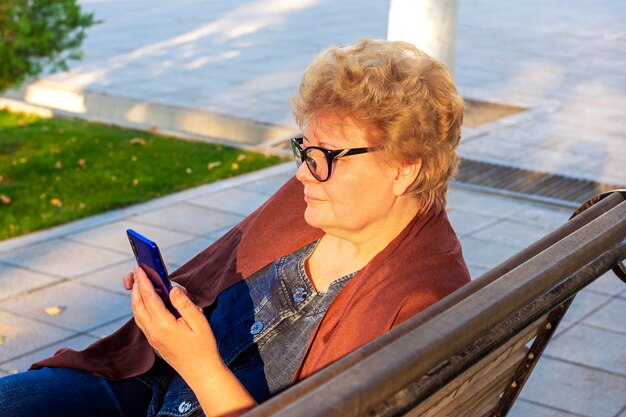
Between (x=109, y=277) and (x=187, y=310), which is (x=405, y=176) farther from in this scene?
(x=109, y=277)

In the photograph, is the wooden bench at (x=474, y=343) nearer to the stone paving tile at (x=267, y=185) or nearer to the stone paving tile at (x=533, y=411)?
the stone paving tile at (x=533, y=411)

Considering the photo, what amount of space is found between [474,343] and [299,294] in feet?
3.21

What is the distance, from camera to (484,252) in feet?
20.4

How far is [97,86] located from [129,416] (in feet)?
26.8

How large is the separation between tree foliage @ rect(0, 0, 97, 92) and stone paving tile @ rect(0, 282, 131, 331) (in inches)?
98.6

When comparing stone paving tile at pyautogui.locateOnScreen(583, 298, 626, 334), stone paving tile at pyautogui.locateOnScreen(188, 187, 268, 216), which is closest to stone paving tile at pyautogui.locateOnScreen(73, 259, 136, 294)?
stone paving tile at pyautogui.locateOnScreen(188, 187, 268, 216)

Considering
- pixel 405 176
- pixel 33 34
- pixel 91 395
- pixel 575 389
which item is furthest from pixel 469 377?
pixel 33 34

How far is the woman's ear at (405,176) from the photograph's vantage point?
259cm

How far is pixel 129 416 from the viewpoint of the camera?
2.83 metres

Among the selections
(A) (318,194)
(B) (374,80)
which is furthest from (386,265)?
(B) (374,80)

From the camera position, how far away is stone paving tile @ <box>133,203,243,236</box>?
6508mm

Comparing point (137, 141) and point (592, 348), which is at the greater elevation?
point (592, 348)

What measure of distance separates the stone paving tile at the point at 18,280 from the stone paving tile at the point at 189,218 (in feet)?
3.52

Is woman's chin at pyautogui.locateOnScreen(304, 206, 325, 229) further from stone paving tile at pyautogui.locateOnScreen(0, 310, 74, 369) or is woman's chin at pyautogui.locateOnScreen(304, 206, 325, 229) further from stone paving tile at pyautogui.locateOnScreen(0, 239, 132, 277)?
stone paving tile at pyautogui.locateOnScreen(0, 239, 132, 277)
